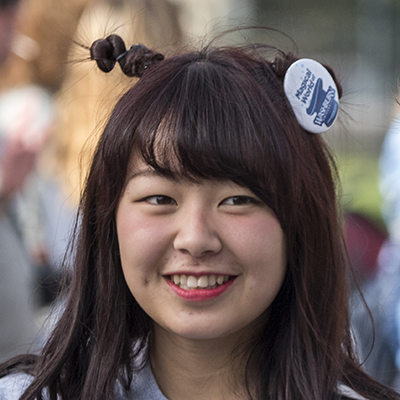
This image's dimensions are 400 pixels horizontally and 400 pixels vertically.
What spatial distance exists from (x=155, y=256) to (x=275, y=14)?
4.22m

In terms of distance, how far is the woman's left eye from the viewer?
1439 mm

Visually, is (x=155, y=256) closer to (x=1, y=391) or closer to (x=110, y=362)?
(x=110, y=362)

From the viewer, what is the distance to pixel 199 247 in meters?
1.37

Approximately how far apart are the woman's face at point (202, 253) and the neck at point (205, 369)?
0.13 m

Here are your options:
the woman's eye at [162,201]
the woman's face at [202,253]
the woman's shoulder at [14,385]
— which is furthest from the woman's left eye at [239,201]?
the woman's shoulder at [14,385]

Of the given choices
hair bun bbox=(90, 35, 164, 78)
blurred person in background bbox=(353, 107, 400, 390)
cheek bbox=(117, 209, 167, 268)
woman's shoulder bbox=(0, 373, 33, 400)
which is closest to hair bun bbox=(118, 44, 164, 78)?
hair bun bbox=(90, 35, 164, 78)

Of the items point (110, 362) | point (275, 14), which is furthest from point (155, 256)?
point (275, 14)

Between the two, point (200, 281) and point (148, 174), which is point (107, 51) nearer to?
point (148, 174)

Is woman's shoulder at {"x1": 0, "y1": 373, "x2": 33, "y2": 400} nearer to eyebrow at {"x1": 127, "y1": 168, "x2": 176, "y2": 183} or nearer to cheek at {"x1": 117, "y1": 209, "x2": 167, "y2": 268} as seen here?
cheek at {"x1": 117, "y1": 209, "x2": 167, "y2": 268}

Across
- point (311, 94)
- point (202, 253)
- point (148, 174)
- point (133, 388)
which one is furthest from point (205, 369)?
point (311, 94)

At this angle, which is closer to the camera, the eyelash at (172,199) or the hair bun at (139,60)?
the eyelash at (172,199)

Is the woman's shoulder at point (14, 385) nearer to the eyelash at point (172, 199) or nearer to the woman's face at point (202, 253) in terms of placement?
the woman's face at point (202, 253)

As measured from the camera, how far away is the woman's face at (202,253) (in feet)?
4.63

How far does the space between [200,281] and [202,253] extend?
77 mm
